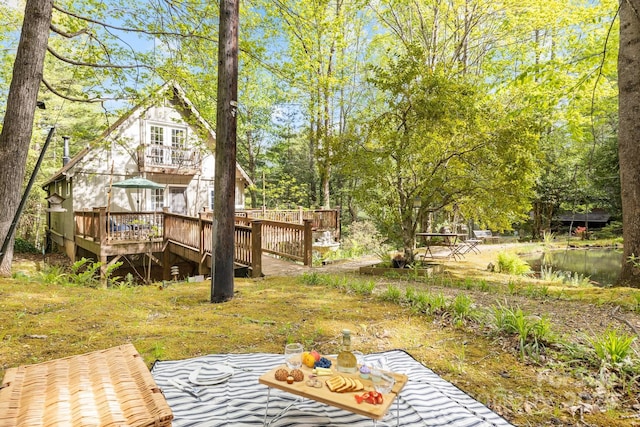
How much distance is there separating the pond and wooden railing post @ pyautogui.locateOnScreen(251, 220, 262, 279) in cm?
860

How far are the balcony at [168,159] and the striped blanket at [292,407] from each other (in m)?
14.4

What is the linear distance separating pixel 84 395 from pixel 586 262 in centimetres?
1538

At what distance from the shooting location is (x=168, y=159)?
16156 mm

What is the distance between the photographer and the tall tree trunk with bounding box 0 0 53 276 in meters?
5.37

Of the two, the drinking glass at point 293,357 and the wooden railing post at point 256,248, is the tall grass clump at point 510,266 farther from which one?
the drinking glass at point 293,357

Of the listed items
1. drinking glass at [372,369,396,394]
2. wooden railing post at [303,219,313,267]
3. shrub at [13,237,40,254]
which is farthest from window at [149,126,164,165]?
drinking glass at [372,369,396,394]

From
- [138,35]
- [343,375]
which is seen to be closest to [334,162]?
[138,35]

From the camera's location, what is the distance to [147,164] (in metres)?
15.5

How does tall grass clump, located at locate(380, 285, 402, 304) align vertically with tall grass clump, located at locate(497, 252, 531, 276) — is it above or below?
above

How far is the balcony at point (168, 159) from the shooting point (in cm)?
1545

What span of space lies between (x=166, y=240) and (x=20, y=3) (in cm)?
1042

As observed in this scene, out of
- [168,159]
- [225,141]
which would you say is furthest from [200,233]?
[168,159]

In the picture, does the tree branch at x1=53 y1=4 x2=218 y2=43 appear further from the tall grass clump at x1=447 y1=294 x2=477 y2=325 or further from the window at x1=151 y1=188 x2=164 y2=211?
the window at x1=151 y1=188 x2=164 y2=211

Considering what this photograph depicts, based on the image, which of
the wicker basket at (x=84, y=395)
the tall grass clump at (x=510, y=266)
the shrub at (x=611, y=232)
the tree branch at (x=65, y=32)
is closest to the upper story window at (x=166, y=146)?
the tree branch at (x=65, y=32)
